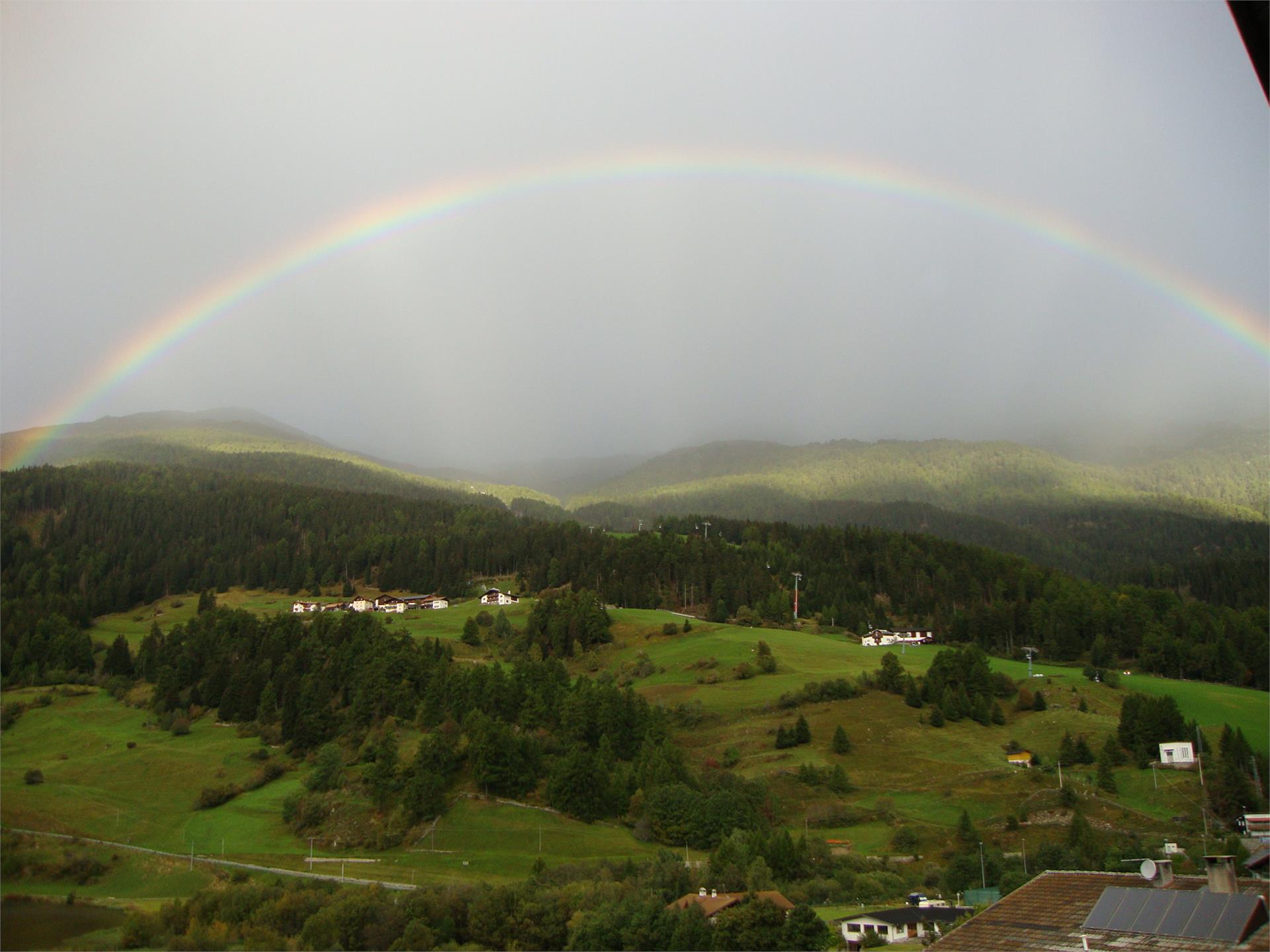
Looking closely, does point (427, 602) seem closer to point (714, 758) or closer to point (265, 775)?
point (265, 775)

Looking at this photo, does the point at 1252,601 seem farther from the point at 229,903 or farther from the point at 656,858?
the point at 229,903

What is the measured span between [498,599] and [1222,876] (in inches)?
4303

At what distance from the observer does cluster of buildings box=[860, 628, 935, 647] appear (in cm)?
10656

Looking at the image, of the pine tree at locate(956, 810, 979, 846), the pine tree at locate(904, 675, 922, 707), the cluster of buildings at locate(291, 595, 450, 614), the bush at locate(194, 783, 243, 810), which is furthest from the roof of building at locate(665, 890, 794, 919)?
the cluster of buildings at locate(291, 595, 450, 614)

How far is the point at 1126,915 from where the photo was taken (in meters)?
17.9

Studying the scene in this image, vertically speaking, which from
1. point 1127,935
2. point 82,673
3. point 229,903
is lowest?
point 82,673

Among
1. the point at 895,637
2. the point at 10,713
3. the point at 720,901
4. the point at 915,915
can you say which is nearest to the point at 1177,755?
the point at 915,915

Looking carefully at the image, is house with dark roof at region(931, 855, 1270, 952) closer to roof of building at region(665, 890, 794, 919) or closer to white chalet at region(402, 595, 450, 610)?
roof of building at region(665, 890, 794, 919)

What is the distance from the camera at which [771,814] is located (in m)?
53.4

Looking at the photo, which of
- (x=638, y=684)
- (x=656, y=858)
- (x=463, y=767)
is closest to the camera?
(x=656, y=858)

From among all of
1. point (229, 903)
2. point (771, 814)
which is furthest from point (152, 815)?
point (771, 814)

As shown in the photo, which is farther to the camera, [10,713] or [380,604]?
[380,604]

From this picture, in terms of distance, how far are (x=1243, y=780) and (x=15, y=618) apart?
109698 millimetres

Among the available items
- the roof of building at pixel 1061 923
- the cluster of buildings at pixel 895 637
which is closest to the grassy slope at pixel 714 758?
the cluster of buildings at pixel 895 637
